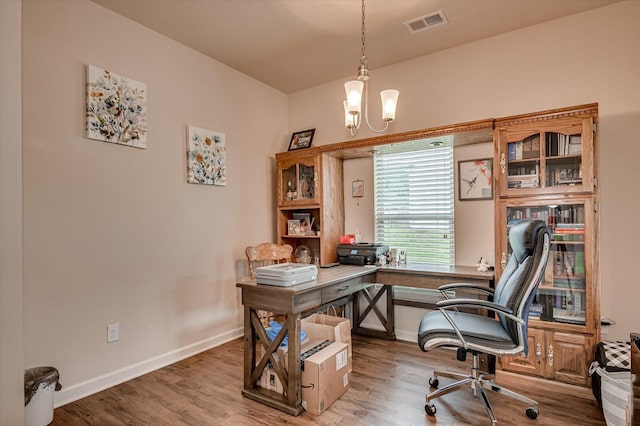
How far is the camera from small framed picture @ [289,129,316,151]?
4094 mm

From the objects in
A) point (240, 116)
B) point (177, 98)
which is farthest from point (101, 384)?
point (240, 116)

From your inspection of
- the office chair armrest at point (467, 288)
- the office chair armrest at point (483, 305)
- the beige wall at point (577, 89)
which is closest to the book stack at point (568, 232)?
the beige wall at point (577, 89)

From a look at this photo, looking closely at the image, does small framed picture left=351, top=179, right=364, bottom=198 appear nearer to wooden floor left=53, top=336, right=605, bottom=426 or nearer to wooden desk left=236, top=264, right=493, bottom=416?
wooden desk left=236, top=264, right=493, bottom=416

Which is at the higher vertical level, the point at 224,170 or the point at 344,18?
the point at 344,18

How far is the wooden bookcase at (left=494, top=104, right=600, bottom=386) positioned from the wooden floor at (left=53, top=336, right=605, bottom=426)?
23 centimetres

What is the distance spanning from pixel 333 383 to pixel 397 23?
2818 millimetres

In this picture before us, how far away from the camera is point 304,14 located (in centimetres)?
271

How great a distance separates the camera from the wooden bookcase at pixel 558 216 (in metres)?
2.35

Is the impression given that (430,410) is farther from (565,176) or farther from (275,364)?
(565,176)

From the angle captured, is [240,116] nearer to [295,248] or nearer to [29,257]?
[295,248]

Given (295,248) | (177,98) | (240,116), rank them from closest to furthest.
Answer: (177,98) < (240,116) < (295,248)

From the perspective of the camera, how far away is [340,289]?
8.70 ft

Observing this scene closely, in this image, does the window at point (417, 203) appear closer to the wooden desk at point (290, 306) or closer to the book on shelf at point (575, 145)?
the wooden desk at point (290, 306)

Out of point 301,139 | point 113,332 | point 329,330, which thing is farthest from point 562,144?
point 113,332
